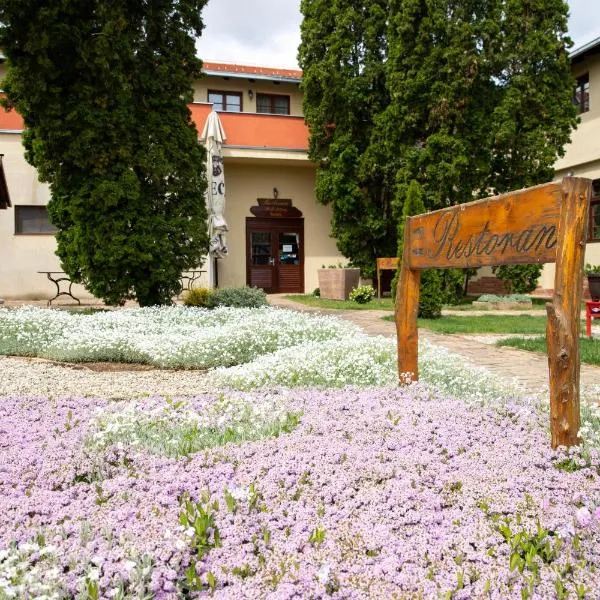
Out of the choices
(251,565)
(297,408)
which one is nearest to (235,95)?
(297,408)

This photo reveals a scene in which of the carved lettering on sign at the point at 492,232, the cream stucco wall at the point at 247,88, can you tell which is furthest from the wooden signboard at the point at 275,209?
the carved lettering on sign at the point at 492,232

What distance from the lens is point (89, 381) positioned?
18.8 ft

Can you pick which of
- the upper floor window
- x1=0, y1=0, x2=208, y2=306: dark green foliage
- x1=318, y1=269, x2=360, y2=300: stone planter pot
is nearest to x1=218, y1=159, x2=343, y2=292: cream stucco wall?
x1=318, y1=269, x2=360, y2=300: stone planter pot

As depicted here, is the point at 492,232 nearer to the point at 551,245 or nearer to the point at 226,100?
the point at 551,245

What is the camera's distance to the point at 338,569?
180 cm

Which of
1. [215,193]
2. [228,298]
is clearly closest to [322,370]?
[228,298]

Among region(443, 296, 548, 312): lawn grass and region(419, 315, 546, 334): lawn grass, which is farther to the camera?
region(443, 296, 548, 312): lawn grass

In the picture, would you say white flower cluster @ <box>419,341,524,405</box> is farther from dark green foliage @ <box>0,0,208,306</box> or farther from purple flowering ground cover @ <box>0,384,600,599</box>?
dark green foliage @ <box>0,0,208,306</box>

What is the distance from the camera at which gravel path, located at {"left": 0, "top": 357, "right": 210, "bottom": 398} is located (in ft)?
16.5

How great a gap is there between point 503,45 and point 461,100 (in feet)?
6.06

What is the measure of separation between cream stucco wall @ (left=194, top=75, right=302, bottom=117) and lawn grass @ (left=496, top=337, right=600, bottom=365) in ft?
49.9

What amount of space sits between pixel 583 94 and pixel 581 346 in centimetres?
1430

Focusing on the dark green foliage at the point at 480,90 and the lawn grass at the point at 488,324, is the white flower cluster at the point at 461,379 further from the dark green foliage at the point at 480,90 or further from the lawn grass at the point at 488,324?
the dark green foliage at the point at 480,90

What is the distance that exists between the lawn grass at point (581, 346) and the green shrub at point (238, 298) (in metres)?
5.52
